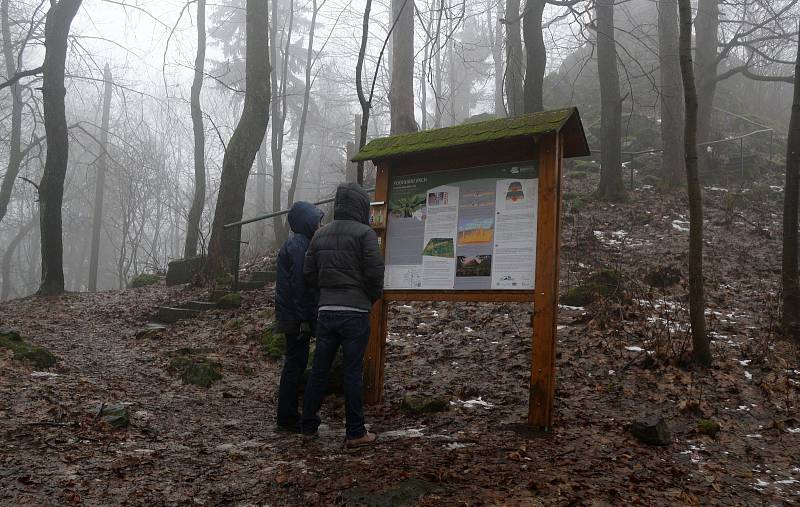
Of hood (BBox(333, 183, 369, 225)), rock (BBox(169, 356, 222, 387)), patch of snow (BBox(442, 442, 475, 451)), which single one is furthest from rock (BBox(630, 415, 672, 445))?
rock (BBox(169, 356, 222, 387))

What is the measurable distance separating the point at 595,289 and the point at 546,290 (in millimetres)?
3735

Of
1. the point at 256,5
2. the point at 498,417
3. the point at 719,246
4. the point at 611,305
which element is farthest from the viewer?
the point at 256,5

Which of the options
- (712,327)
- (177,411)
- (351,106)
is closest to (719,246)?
(712,327)

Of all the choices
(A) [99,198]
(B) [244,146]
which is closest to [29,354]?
(B) [244,146]

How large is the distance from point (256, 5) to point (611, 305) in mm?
9265

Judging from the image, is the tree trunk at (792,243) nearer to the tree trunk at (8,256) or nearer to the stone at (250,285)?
the stone at (250,285)

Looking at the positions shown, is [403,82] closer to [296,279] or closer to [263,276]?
[263,276]

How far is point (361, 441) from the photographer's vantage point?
4223mm

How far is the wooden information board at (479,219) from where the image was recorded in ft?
14.6

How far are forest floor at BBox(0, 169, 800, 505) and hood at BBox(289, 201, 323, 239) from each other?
5.53ft

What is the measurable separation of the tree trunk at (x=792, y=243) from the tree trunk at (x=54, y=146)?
40.2 feet

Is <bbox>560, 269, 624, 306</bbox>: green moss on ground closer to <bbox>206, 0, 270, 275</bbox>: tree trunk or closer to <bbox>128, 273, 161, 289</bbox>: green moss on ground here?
<bbox>206, 0, 270, 275</bbox>: tree trunk

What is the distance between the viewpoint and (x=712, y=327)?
6.72 metres

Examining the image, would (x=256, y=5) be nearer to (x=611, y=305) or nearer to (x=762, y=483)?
(x=611, y=305)
